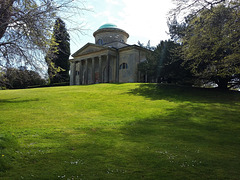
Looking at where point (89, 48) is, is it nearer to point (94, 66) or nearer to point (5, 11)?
point (94, 66)

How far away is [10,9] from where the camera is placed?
9.08 m

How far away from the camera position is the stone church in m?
40.7

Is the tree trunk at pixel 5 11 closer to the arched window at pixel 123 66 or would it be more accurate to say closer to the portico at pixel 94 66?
the portico at pixel 94 66

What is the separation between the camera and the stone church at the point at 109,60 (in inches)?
1601

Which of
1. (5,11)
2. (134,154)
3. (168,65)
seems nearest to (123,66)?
(168,65)

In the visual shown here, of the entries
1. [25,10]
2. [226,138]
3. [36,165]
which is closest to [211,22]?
[226,138]

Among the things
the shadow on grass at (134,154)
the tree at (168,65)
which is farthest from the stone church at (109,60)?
the shadow on grass at (134,154)

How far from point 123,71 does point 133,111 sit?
2958 centimetres

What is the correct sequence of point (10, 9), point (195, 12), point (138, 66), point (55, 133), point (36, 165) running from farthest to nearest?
1. point (138, 66)
2. point (195, 12)
3. point (10, 9)
4. point (55, 133)
5. point (36, 165)

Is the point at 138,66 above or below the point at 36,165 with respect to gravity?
above

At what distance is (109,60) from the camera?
42.4 m

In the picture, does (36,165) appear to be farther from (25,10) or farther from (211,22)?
(211,22)

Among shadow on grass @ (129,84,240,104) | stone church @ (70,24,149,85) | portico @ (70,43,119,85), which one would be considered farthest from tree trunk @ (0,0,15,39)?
portico @ (70,43,119,85)

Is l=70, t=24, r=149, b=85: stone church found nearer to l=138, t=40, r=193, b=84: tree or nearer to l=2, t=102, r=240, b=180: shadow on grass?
l=138, t=40, r=193, b=84: tree
